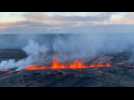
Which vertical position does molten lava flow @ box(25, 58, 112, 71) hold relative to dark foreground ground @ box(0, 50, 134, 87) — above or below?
above

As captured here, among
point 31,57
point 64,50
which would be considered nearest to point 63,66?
point 64,50

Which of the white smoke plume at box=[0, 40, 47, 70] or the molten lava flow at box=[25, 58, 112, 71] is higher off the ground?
the white smoke plume at box=[0, 40, 47, 70]

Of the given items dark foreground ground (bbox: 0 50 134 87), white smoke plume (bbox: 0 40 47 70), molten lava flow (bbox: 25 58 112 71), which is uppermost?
white smoke plume (bbox: 0 40 47 70)

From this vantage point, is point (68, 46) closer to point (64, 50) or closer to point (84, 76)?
point (64, 50)
